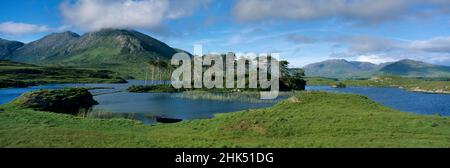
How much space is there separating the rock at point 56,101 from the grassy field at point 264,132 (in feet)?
124

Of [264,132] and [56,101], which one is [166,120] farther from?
[264,132]

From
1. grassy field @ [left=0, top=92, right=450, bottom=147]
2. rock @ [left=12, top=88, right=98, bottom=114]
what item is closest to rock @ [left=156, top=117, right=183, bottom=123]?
grassy field @ [left=0, top=92, right=450, bottom=147]

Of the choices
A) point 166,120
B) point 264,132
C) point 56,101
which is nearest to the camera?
point 264,132

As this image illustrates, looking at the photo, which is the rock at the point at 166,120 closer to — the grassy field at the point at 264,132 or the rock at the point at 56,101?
the grassy field at the point at 264,132

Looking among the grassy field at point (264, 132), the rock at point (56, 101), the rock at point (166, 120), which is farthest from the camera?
the rock at point (56, 101)

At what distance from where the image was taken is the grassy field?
115 ft

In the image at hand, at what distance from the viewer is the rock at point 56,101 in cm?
9225

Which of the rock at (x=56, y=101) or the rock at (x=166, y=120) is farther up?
the rock at (x=56, y=101)

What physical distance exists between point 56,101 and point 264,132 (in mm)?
78272

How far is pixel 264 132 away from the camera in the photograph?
42438 mm

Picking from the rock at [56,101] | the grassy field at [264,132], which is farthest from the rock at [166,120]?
the rock at [56,101]

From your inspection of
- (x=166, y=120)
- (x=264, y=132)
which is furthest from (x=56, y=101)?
(x=264, y=132)

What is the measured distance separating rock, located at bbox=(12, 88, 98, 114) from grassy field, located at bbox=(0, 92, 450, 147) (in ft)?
124
